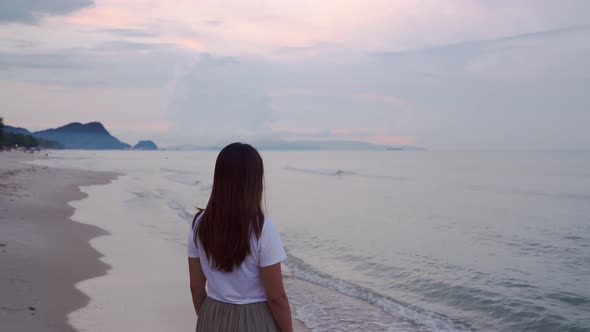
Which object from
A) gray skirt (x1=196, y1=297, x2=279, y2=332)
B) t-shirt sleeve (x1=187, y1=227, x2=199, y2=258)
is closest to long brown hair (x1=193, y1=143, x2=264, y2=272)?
t-shirt sleeve (x1=187, y1=227, x2=199, y2=258)

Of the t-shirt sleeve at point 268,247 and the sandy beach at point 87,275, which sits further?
the sandy beach at point 87,275

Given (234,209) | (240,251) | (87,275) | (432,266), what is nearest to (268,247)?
(240,251)

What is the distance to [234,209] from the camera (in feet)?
7.38

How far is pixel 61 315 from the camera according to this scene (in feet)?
19.8

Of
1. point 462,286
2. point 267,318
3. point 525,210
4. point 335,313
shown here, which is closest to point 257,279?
point 267,318

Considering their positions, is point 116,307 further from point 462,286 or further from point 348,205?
point 348,205

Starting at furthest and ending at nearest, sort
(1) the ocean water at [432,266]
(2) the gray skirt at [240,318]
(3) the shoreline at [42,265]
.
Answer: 1. (1) the ocean water at [432,266]
2. (3) the shoreline at [42,265]
3. (2) the gray skirt at [240,318]

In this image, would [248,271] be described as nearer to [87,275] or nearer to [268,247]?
[268,247]

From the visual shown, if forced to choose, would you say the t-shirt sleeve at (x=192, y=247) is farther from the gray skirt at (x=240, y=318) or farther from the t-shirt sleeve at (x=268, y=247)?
the t-shirt sleeve at (x=268, y=247)

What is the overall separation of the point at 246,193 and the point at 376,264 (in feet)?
31.8

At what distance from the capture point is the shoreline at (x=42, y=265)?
586cm

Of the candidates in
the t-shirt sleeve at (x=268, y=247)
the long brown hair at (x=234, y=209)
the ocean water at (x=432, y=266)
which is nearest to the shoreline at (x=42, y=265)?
the ocean water at (x=432, y=266)

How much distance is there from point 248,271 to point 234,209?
325 mm

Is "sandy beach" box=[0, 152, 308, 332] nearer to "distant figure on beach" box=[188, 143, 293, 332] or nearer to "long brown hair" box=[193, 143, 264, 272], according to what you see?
"distant figure on beach" box=[188, 143, 293, 332]
